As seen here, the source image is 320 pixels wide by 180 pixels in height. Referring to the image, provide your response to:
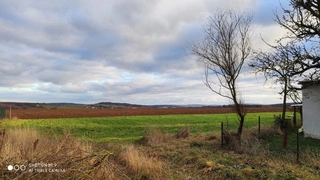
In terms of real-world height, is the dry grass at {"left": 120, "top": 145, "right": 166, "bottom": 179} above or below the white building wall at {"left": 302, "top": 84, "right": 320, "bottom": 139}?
below

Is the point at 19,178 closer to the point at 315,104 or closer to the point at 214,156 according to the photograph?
the point at 214,156

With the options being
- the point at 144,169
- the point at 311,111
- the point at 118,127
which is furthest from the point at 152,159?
the point at 118,127

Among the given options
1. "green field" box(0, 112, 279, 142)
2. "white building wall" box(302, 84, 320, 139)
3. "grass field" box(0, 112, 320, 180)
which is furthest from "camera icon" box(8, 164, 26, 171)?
"white building wall" box(302, 84, 320, 139)

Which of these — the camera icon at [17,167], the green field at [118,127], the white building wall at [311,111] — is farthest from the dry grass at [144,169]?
the white building wall at [311,111]

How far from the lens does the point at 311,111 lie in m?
20.0

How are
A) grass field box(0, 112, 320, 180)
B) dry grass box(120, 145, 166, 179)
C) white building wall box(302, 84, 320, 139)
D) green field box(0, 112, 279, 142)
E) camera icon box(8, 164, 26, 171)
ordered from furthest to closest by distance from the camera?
green field box(0, 112, 279, 142)
white building wall box(302, 84, 320, 139)
dry grass box(120, 145, 166, 179)
grass field box(0, 112, 320, 180)
camera icon box(8, 164, 26, 171)

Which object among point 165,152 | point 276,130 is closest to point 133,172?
point 165,152

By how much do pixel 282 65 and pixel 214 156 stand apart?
8.15 m

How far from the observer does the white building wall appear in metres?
19.4

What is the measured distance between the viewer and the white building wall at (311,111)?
63.6 ft

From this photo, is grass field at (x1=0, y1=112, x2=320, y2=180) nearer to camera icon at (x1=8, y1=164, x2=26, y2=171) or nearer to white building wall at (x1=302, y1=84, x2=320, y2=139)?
camera icon at (x1=8, y1=164, x2=26, y2=171)

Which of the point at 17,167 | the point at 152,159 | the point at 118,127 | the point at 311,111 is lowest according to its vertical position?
the point at 118,127

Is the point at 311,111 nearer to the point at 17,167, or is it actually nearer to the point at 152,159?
the point at 152,159

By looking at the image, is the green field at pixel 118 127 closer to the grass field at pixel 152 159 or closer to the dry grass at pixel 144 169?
the grass field at pixel 152 159
